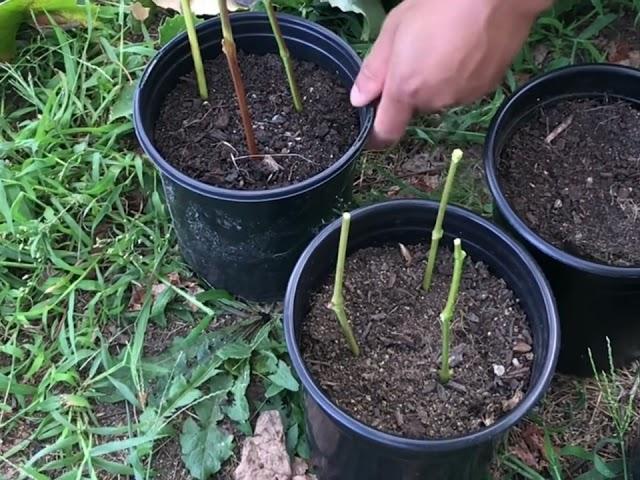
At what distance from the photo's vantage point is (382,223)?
56.0 inches

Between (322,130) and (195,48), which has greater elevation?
(195,48)

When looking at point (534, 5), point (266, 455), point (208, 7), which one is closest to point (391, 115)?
point (534, 5)

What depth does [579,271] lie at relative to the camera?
54.1 inches

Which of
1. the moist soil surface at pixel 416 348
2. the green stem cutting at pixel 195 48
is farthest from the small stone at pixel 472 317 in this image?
the green stem cutting at pixel 195 48

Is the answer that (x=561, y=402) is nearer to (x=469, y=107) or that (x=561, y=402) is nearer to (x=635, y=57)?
(x=469, y=107)

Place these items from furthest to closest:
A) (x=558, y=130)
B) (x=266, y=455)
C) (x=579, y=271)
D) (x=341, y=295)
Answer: (x=558, y=130) < (x=266, y=455) < (x=579, y=271) < (x=341, y=295)

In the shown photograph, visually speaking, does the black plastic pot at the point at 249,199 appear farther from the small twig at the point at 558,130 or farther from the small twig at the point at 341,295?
the small twig at the point at 558,130

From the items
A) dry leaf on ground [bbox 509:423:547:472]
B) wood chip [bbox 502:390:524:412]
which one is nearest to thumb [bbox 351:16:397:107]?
wood chip [bbox 502:390:524:412]

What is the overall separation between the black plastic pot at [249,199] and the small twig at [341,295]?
0.20 m

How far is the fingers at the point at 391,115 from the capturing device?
4.14 feet

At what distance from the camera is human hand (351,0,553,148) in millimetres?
1169

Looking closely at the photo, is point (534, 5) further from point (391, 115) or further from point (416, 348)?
point (416, 348)

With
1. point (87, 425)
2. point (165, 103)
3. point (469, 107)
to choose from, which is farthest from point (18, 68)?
point (469, 107)

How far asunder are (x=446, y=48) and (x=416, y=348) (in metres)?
0.47
